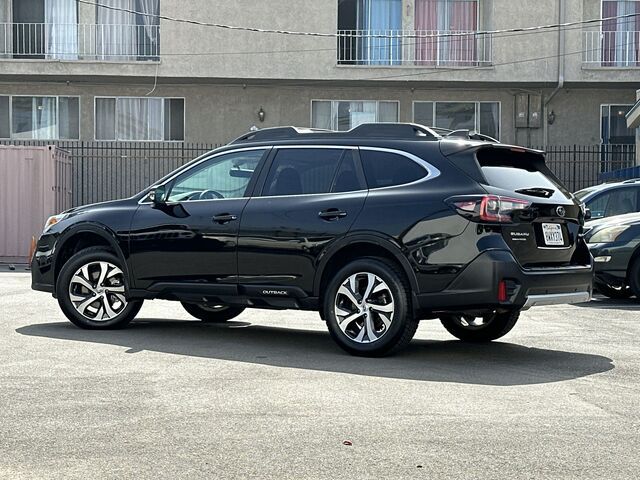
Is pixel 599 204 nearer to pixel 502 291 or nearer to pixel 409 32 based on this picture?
pixel 502 291

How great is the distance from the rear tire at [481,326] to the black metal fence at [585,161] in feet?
62.4

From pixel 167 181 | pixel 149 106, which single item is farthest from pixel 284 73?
pixel 167 181

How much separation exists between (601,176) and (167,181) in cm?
1672

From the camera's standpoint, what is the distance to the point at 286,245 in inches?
352

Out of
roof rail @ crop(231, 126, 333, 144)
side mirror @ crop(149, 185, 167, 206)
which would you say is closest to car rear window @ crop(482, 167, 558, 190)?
roof rail @ crop(231, 126, 333, 144)

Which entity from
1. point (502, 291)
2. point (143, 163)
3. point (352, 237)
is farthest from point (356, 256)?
point (143, 163)

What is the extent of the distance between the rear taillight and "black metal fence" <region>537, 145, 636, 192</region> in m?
20.6

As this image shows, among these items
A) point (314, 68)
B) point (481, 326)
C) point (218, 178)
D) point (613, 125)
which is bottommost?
point (481, 326)

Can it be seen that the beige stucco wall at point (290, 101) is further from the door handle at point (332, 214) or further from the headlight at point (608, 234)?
the door handle at point (332, 214)

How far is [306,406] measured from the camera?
21.4 feet

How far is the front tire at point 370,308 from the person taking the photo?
8.35 meters

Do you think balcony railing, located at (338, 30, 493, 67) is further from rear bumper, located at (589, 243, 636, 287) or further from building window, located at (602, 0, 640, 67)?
rear bumper, located at (589, 243, 636, 287)

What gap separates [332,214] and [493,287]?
148 centimetres

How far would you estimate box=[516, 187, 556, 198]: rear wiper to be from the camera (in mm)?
A: 8430
